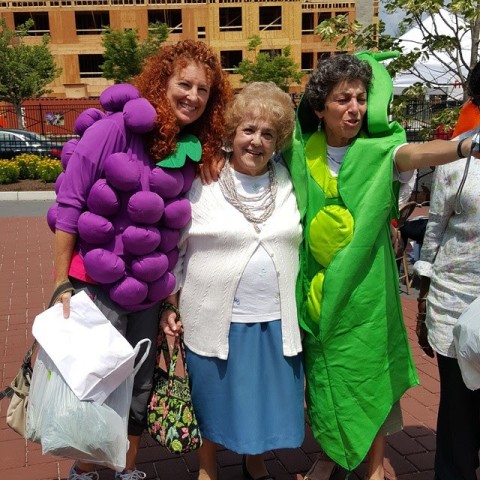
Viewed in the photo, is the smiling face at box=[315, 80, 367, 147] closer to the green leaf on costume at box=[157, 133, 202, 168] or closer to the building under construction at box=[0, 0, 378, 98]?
the green leaf on costume at box=[157, 133, 202, 168]

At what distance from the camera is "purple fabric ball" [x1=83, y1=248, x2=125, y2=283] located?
2381 mm

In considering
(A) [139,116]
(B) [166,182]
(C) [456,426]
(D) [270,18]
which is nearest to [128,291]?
(B) [166,182]

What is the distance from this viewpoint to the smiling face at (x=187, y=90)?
2.48 m

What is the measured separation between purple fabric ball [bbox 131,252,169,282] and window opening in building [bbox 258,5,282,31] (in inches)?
1517

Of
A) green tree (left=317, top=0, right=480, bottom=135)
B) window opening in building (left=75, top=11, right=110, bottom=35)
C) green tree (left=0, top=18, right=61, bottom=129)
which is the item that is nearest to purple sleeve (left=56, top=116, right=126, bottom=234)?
green tree (left=317, top=0, right=480, bottom=135)

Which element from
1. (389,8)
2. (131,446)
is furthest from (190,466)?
(389,8)

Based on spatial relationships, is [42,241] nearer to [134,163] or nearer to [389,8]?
[389,8]

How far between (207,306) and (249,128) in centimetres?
76

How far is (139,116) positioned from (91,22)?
133ft

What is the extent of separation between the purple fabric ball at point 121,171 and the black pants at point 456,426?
1.43 meters

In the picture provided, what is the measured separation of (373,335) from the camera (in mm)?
2646

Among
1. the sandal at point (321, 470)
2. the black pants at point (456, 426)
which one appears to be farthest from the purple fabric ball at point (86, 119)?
the sandal at point (321, 470)

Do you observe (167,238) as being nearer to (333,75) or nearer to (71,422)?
(71,422)

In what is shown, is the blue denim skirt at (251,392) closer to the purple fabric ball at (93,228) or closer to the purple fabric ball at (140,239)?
the purple fabric ball at (140,239)
